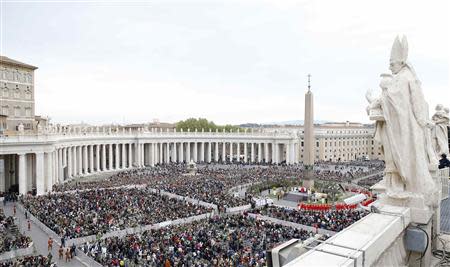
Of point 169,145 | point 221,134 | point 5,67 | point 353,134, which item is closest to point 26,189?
point 5,67

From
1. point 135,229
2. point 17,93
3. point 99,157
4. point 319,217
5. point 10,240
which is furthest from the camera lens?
point 99,157

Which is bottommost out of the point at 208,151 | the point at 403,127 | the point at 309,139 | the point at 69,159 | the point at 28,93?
the point at 208,151

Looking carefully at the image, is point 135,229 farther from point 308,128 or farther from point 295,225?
point 308,128

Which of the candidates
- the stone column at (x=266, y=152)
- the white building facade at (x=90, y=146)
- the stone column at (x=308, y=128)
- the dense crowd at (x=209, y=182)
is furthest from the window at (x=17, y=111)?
the stone column at (x=266, y=152)

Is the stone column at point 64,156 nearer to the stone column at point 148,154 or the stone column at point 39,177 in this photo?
the stone column at point 39,177

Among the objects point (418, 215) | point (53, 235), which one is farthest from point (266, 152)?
point (418, 215)
